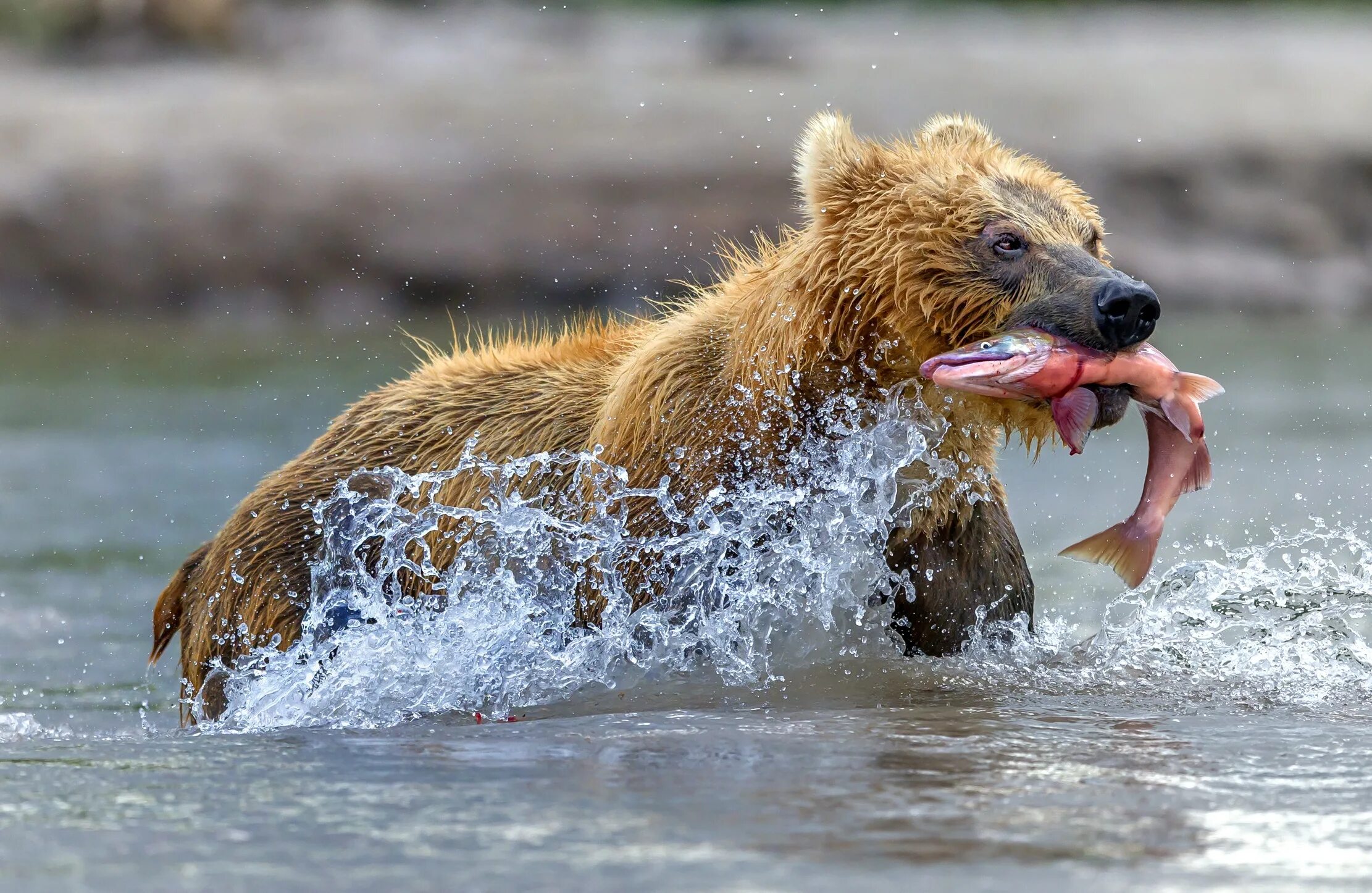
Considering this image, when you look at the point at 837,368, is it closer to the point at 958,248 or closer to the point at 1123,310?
the point at 958,248

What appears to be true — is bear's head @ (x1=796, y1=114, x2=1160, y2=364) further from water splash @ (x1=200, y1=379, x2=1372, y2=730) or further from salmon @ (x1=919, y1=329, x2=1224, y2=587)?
water splash @ (x1=200, y1=379, x2=1372, y2=730)

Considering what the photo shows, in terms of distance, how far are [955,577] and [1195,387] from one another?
2.59 ft

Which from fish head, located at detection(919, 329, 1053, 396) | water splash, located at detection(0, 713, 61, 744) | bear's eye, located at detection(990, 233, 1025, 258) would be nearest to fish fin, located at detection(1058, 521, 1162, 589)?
fish head, located at detection(919, 329, 1053, 396)

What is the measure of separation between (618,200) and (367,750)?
1345 cm

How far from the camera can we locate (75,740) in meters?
4.43

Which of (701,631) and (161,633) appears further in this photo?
(161,633)

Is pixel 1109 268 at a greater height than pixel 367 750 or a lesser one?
greater

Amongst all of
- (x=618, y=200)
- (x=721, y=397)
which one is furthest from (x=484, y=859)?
(x=618, y=200)

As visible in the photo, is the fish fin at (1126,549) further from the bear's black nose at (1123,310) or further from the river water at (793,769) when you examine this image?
the bear's black nose at (1123,310)

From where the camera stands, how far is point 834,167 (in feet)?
16.0

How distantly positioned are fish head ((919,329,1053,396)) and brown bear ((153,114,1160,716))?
0.30ft

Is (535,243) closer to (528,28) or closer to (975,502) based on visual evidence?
(528,28)

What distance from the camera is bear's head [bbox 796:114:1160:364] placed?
178 inches

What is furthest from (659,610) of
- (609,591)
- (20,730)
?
(20,730)
